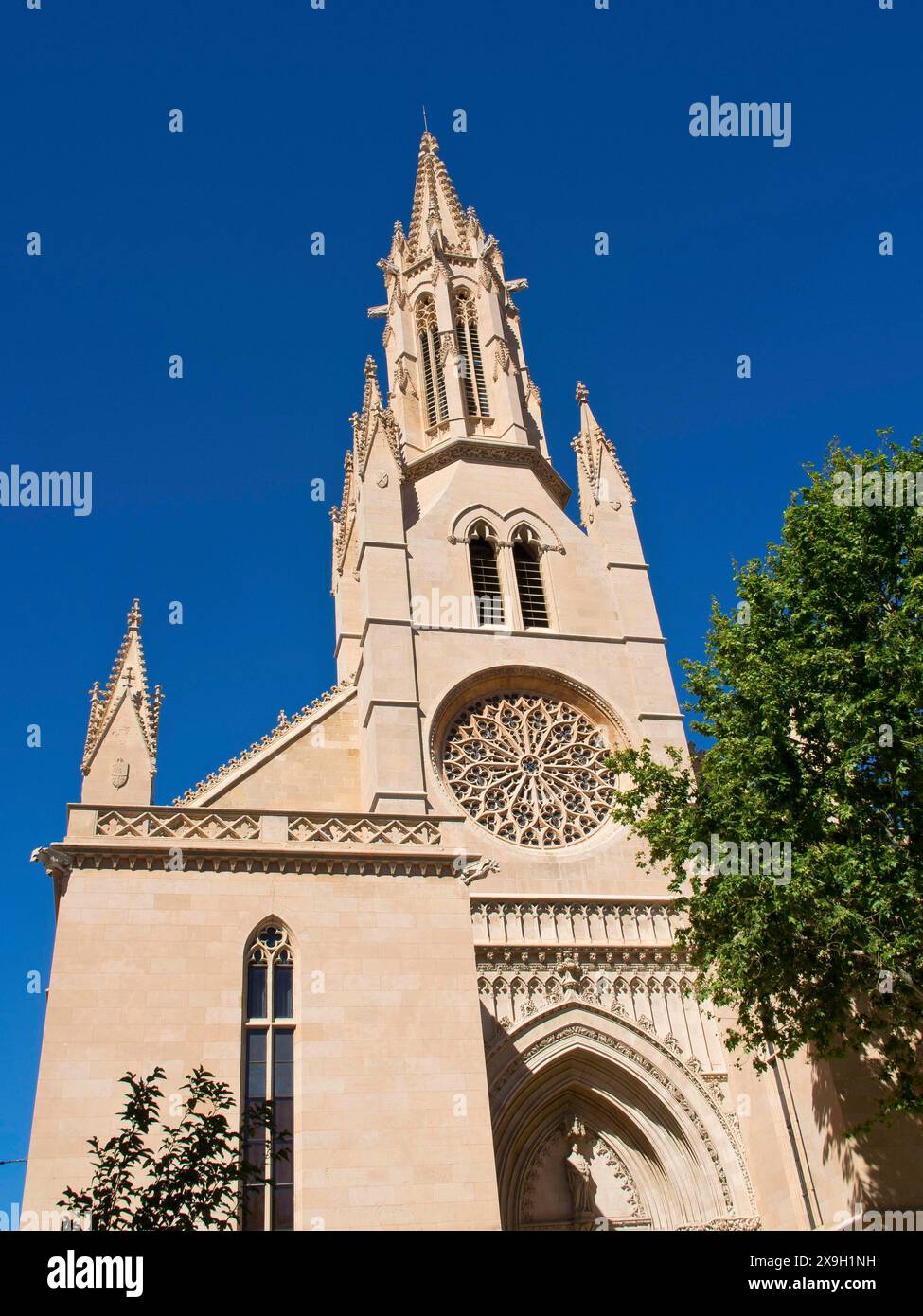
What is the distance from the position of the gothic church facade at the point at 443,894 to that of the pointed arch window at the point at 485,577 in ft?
0.46

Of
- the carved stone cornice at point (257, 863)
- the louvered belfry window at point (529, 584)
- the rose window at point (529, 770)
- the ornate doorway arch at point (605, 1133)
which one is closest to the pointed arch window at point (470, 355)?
the louvered belfry window at point (529, 584)

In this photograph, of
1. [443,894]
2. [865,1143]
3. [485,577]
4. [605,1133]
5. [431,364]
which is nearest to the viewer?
[443,894]

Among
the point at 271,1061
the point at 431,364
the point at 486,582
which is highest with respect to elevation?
the point at 431,364

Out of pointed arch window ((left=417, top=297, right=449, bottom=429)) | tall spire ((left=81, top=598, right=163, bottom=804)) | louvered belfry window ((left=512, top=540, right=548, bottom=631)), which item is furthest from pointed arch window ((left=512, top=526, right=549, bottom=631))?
tall spire ((left=81, top=598, right=163, bottom=804))

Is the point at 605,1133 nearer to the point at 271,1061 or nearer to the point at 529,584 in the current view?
the point at 271,1061

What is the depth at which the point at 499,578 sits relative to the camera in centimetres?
2747

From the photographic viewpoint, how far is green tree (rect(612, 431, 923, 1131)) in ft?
47.4

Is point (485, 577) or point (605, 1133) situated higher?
point (485, 577)

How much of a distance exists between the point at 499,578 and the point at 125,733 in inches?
422

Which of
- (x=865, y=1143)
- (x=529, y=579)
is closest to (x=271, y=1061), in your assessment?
(x=865, y=1143)

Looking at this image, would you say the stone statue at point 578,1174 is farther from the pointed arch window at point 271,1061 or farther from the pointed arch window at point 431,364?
the pointed arch window at point 431,364

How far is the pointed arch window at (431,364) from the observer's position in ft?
106

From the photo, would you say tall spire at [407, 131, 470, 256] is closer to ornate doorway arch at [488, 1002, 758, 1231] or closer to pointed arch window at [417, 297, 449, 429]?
pointed arch window at [417, 297, 449, 429]
